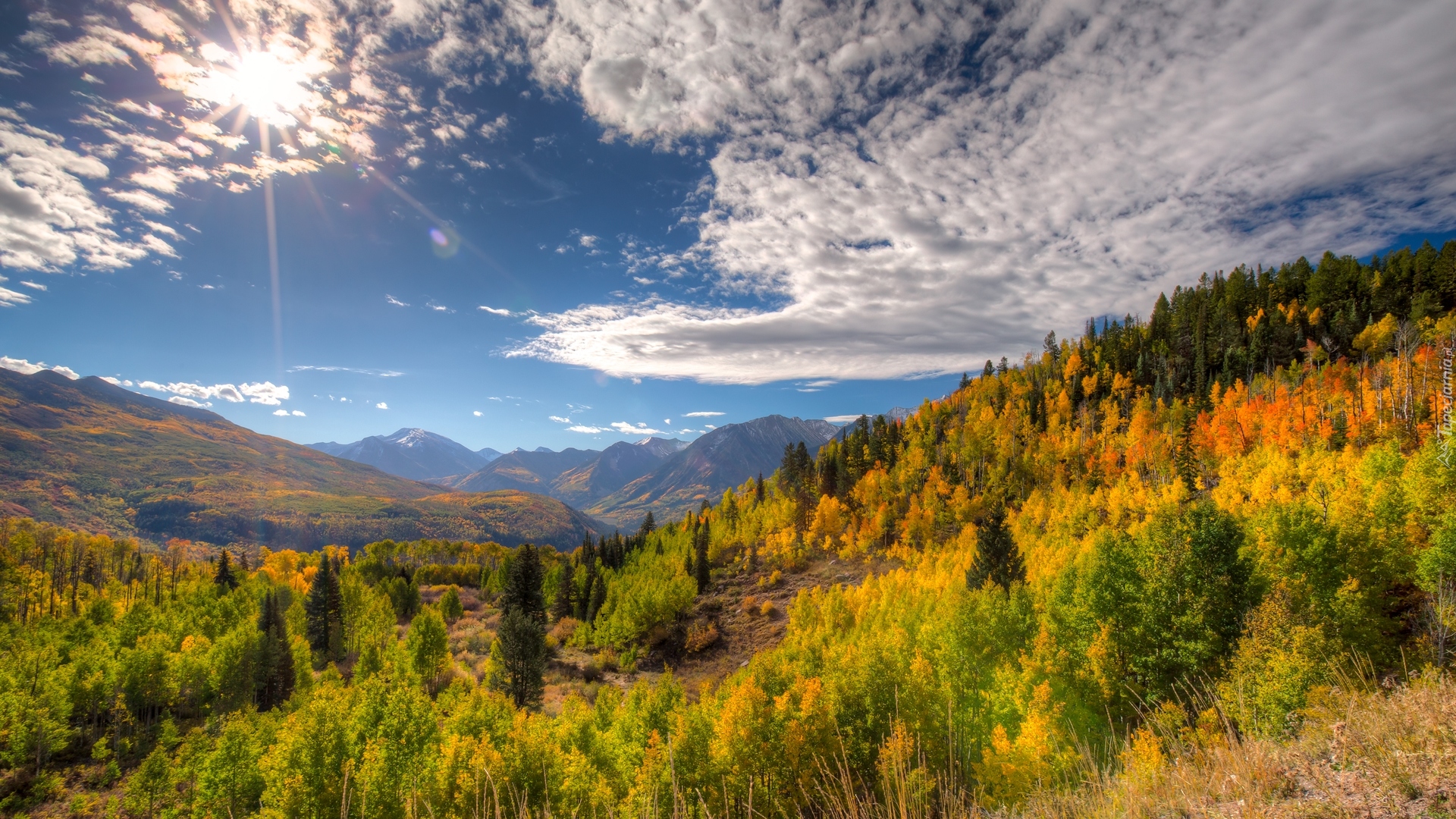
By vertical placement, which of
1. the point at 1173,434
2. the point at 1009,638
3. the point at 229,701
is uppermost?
the point at 1173,434

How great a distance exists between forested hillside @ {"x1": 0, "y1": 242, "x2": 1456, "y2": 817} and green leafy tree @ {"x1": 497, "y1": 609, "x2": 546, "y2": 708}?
319mm

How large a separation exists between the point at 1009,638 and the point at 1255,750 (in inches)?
1231

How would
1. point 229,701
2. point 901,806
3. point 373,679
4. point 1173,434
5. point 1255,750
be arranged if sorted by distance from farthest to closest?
point 1173,434 < point 229,701 < point 373,679 < point 1255,750 < point 901,806

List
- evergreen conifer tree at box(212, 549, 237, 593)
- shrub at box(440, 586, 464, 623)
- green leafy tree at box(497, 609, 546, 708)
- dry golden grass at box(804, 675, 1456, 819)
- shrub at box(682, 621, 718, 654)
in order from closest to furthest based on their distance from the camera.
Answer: dry golden grass at box(804, 675, 1456, 819) < green leafy tree at box(497, 609, 546, 708) < shrub at box(682, 621, 718, 654) < shrub at box(440, 586, 464, 623) < evergreen conifer tree at box(212, 549, 237, 593)

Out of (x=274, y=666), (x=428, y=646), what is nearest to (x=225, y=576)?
(x=274, y=666)

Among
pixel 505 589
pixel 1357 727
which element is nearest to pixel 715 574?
pixel 505 589

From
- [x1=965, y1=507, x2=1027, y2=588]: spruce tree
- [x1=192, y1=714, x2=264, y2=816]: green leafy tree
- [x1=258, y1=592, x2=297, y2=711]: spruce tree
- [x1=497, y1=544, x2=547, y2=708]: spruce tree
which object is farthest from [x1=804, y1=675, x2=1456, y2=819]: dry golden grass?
[x1=258, y1=592, x2=297, y2=711]: spruce tree

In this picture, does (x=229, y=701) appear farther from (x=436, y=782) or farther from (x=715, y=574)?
(x=715, y=574)

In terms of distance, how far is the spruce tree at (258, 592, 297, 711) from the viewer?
49.8 meters

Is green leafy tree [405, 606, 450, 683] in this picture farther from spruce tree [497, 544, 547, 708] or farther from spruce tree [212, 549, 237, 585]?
spruce tree [212, 549, 237, 585]

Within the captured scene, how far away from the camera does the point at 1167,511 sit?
33906mm

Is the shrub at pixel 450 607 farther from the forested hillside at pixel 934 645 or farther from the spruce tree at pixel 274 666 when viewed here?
the spruce tree at pixel 274 666

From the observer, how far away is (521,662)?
4566cm

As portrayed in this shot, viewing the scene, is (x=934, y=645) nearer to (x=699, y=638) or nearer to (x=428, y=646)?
(x=699, y=638)
